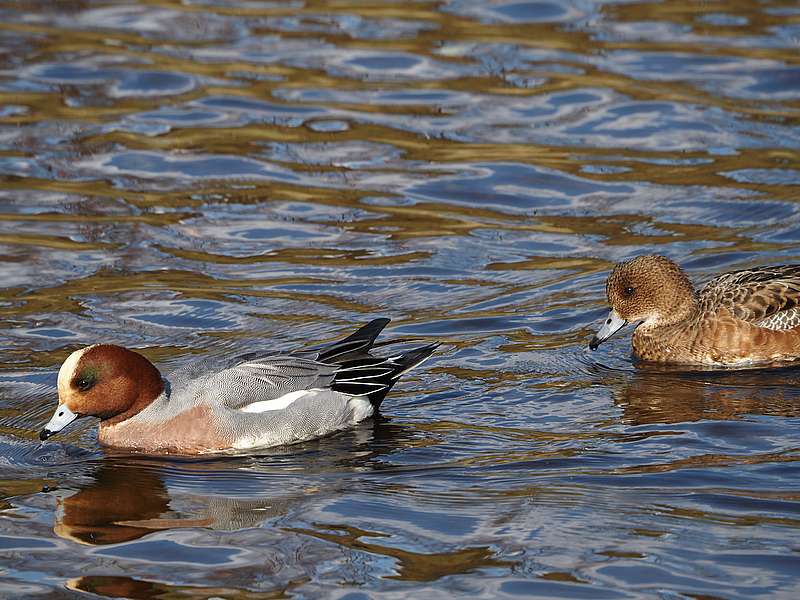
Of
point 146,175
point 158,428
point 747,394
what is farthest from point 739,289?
point 146,175

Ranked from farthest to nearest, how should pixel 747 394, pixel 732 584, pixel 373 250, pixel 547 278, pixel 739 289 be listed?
pixel 373 250 → pixel 547 278 → pixel 739 289 → pixel 747 394 → pixel 732 584

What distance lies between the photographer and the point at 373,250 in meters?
9.62

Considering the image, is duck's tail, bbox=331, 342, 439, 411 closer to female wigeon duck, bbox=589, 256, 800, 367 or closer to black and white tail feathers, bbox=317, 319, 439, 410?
black and white tail feathers, bbox=317, 319, 439, 410

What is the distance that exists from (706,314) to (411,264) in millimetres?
2046

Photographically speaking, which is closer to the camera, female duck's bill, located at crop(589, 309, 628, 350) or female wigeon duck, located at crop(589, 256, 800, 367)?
female wigeon duck, located at crop(589, 256, 800, 367)

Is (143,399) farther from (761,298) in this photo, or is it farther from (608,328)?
(761,298)

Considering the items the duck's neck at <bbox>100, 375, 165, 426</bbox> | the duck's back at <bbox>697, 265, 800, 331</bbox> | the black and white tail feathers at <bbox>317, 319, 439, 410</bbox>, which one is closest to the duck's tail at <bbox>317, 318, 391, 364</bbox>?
the black and white tail feathers at <bbox>317, 319, 439, 410</bbox>

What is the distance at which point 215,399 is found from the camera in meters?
6.97

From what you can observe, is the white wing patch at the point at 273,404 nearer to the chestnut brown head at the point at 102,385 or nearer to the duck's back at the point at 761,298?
the chestnut brown head at the point at 102,385

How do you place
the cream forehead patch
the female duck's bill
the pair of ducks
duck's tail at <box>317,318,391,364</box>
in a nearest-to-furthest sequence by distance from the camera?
1. the cream forehead patch
2. the pair of ducks
3. duck's tail at <box>317,318,391,364</box>
4. the female duck's bill

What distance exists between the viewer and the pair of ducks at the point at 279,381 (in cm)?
690

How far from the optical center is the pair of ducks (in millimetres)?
6898

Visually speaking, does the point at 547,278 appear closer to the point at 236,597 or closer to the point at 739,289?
the point at 739,289

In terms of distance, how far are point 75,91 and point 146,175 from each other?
6.42 ft
